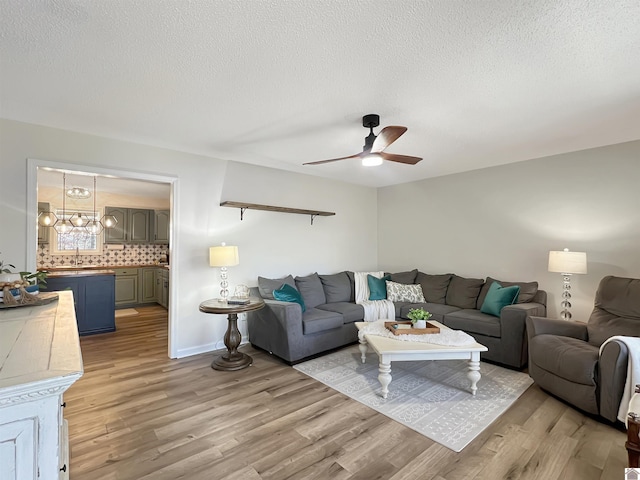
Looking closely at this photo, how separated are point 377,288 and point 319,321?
143 centimetres

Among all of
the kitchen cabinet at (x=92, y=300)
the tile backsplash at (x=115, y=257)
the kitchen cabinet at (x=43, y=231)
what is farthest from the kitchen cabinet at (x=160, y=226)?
the kitchen cabinet at (x=92, y=300)

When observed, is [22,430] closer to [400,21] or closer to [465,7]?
[400,21]

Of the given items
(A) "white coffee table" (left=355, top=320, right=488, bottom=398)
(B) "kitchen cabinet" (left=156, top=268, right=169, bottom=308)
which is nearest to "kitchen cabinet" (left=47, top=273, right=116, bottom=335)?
(B) "kitchen cabinet" (left=156, top=268, right=169, bottom=308)

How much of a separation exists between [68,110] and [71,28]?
1292mm

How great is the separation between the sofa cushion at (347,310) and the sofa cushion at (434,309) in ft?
2.03

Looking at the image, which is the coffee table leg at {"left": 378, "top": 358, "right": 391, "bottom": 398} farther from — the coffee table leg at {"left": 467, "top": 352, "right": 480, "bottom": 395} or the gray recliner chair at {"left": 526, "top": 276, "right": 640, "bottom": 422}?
the gray recliner chair at {"left": 526, "top": 276, "right": 640, "bottom": 422}

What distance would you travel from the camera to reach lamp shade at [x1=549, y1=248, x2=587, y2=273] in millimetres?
3254

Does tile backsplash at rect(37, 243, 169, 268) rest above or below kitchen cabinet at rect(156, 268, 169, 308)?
above

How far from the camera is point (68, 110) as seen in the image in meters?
2.67

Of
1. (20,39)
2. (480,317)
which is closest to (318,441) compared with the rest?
(480,317)

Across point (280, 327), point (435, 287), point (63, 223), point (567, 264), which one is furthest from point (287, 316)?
point (63, 223)

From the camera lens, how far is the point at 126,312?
6.10 m

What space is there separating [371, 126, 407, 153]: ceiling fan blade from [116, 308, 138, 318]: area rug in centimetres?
563

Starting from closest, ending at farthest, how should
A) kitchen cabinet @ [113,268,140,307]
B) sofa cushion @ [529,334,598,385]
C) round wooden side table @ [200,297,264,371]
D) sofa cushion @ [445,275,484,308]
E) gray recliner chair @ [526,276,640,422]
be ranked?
gray recliner chair @ [526,276,640,422], sofa cushion @ [529,334,598,385], round wooden side table @ [200,297,264,371], sofa cushion @ [445,275,484,308], kitchen cabinet @ [113,268,140,307]
